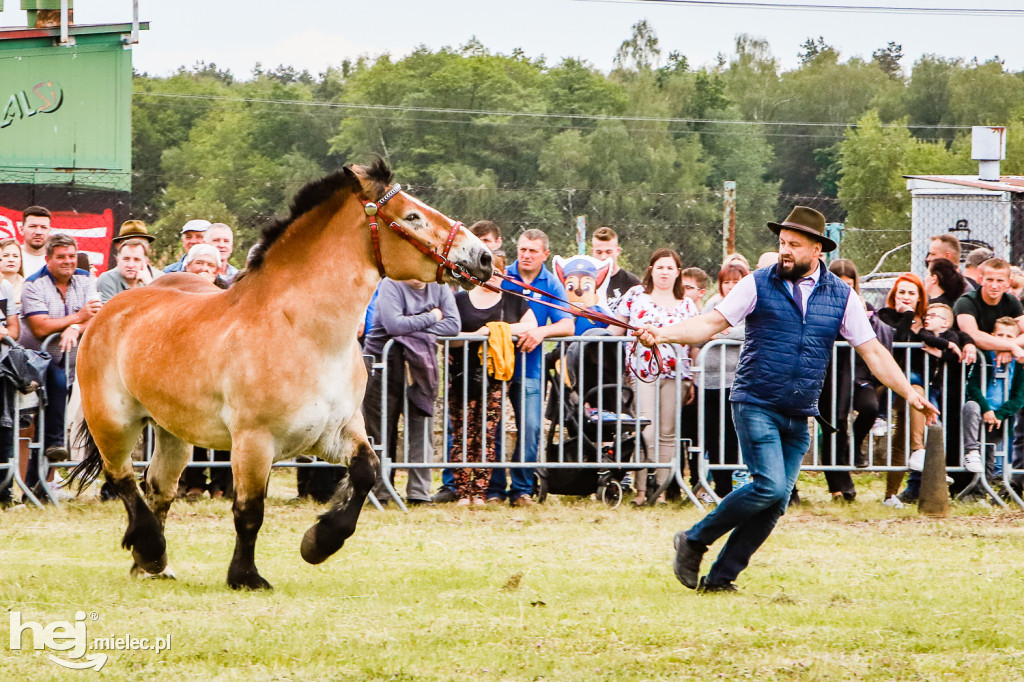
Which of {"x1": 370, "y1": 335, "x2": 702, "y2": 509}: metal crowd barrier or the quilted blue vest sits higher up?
the quilted blue vest

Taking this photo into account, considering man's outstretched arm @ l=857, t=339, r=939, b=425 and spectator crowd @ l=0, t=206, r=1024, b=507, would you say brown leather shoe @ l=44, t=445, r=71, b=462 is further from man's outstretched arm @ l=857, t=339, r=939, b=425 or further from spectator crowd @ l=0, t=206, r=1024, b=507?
man's outstretched arm @ l=857, t=339, r=939, b=425

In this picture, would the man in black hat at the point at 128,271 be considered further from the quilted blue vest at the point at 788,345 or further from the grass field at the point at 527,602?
the quilted blue vest at the point at 788,345

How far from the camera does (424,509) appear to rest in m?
10.0

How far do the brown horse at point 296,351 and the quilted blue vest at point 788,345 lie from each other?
1417mm

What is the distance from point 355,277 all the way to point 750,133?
5664 centimetres

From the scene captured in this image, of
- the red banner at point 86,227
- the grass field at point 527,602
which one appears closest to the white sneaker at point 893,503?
the grass field at point 527,602

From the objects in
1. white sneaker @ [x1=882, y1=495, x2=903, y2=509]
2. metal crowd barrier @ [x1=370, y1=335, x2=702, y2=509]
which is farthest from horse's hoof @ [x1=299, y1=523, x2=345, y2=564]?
white sneaker @ [x1=882, y1=495, x2=903, y2=509]

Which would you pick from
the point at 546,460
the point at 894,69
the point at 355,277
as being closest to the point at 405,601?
the point at 355,277

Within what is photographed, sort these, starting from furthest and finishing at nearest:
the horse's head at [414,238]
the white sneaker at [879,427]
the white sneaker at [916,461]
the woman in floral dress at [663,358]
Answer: the white sneaker at [879,427], the white sneaker at [916,461], the woman in floral dress at [663,358], the horse's head at [414,238]

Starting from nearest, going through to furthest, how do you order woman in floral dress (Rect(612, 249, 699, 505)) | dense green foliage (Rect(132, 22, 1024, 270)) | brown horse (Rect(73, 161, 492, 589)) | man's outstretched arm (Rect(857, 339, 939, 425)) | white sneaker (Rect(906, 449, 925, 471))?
brown horse (Rect(73, 161, 492, 589)) → man's outstretched arm (Rect(857, 339, 939, 425)) → woman in floral dress (Rect(612, 249, 699, 505)) → white sneaker (Rect(906, 449, 925, 471)) → dense green foliage (Rect(132, 22, 1024, 270))

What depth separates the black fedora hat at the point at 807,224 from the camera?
6.56m

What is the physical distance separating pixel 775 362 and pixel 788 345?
11 cm

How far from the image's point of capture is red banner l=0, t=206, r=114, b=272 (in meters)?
17.7

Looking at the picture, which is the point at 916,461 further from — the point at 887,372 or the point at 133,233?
the point at 133,233
